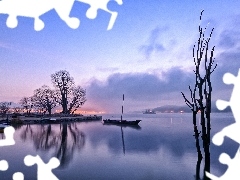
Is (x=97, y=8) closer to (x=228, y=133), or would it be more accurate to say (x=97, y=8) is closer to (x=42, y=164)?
(x=42, y=164)

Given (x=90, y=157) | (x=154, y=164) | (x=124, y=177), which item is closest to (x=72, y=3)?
(x=124, y=177)

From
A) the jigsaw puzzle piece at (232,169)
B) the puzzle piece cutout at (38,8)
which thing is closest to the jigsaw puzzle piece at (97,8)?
the puzzle piece cutout at (38,8)

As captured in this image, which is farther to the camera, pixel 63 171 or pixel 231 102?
pixel 63 171

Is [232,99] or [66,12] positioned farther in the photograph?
[232,99]

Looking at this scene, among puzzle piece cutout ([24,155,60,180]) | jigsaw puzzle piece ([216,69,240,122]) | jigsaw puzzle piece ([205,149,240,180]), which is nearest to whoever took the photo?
puzzle piece cutout ([24,155,60,180])

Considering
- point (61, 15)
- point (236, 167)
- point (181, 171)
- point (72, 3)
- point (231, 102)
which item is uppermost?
point (72, 3)

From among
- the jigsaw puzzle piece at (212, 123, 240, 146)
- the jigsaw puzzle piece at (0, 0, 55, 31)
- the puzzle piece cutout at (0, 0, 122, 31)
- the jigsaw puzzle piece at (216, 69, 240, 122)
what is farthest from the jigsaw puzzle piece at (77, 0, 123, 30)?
the jigsaw puzzle piece at (212, 123, 240, 146)

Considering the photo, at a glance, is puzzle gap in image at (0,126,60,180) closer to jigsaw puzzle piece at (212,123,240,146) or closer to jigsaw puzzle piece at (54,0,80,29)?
jigsaw puzzle piece at (54,0,80,29)

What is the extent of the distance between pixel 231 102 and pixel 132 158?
16.9 meters

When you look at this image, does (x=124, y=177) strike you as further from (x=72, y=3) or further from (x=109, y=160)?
(x=72, y=3)

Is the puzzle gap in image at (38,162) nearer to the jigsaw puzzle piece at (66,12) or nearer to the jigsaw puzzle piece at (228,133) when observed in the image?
the jigsaw puzzle piece at (66,12)

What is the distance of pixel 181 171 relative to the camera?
1532 cm

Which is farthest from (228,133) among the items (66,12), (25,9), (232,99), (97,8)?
(25,9)

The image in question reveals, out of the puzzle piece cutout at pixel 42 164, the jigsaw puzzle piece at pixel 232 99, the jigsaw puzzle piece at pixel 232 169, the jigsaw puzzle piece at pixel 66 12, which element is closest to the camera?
the jigsaw puzzle piece at pixel 66 12
